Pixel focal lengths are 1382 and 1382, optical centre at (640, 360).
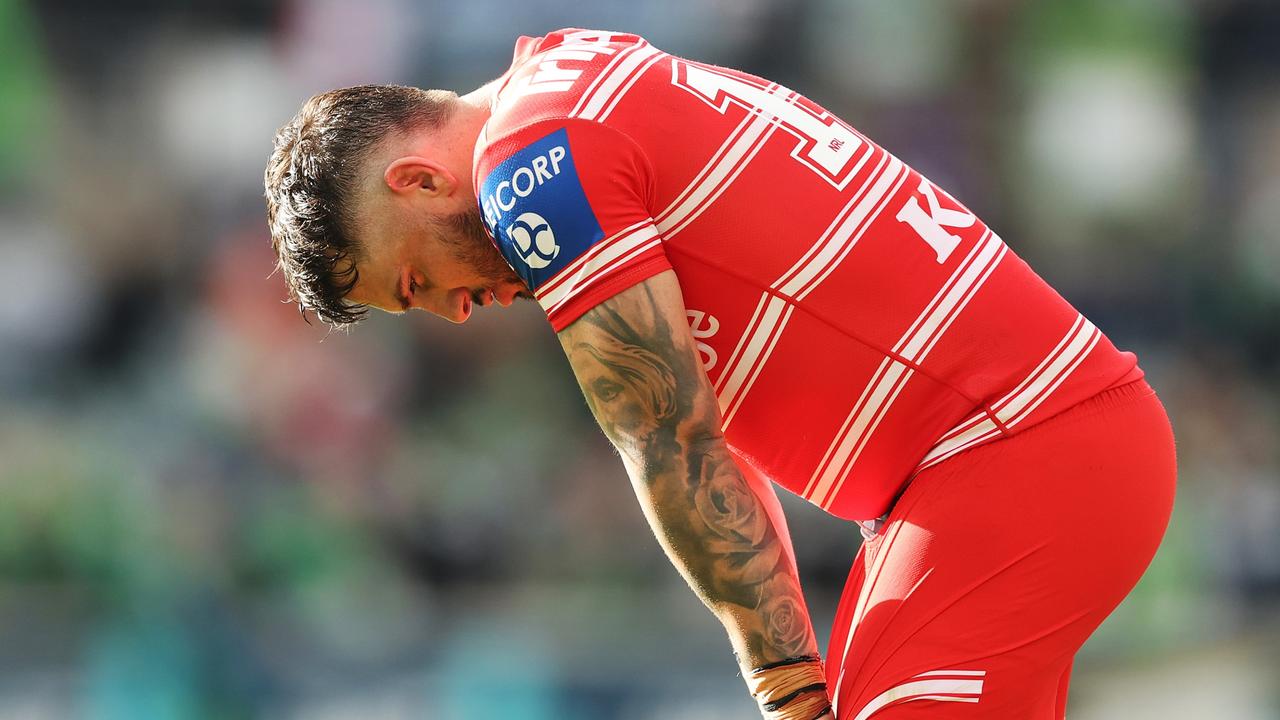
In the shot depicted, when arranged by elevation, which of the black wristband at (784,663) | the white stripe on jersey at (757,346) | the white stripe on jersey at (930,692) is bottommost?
the black wristband at (784,663)

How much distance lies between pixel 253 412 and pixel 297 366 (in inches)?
14.0

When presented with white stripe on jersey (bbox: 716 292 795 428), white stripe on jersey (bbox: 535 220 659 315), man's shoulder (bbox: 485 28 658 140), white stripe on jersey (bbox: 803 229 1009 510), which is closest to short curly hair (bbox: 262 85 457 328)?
man's shoulder (bbox: 485 28 658 140)

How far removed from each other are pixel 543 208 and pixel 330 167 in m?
0.45

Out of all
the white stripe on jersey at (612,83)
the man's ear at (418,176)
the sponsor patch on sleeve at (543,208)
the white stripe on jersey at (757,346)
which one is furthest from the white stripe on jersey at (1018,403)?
the man's ear at (418,176)

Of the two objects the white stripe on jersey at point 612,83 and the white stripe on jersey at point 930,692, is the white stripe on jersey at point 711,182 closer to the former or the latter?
the white stripe on jersey at point 612,83

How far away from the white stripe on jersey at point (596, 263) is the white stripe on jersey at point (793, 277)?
0.79ft

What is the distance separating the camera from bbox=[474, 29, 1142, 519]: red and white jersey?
2270 mm

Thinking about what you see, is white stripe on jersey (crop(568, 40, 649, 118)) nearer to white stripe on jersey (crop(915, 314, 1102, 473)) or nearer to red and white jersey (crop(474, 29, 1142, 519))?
red and white jersey (crop(474, 29, 1142, 519))

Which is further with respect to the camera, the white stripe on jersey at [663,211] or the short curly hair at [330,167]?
the short curly hair at [330,167]

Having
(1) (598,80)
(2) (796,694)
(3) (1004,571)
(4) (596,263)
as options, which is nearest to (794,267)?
(4) (596,263)

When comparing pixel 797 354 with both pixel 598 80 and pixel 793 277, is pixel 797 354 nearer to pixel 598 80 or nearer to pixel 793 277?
pixel 793 277

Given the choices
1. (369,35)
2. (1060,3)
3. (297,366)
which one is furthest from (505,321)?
(1060,3)

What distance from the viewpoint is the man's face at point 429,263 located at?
2.45m

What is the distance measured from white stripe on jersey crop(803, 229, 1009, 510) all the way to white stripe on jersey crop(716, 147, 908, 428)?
174 millimetres
